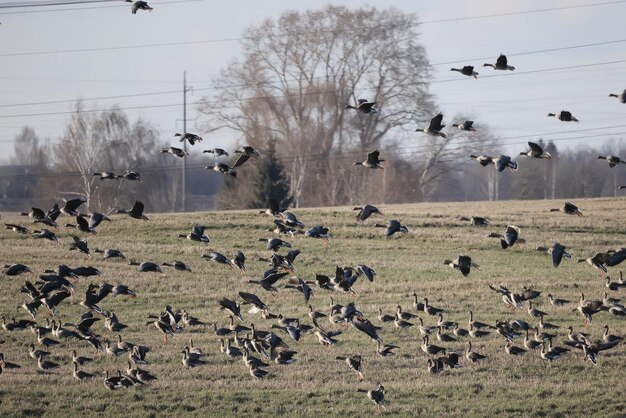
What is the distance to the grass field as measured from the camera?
18.7m

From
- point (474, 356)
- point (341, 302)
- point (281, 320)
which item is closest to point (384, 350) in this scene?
point (474, 356)

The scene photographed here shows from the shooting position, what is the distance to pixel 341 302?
2955 cm

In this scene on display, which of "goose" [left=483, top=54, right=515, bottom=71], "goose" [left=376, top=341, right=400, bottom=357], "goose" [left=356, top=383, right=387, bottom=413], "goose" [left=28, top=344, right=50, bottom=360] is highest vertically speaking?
"goose" [left=483, top=54, right=515, bottom=71]

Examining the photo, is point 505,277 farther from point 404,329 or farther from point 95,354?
point 95,354

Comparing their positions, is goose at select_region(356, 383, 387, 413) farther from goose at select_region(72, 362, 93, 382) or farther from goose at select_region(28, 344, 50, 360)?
goose at select_region(28, 344, 50, 360)

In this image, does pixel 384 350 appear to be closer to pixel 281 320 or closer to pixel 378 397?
pixel 281 320

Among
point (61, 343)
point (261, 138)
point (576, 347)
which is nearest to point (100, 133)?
point (261, 138)

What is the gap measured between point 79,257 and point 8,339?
12.6 m

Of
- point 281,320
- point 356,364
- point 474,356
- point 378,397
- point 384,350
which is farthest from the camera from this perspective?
point 281,320

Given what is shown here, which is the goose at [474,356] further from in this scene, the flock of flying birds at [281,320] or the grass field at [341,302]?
the grass field at [341,302]

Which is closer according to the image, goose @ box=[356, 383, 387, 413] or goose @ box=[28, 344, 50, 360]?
goose @ box=[356, 383, 387, 413]

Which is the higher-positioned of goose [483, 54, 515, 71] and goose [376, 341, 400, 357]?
goose [483, 54, 515, 71]

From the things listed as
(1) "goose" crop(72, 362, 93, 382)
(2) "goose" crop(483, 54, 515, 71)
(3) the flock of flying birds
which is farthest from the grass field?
(2) "goose" crop(483, 54, 515, 71)

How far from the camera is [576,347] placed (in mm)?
22078
